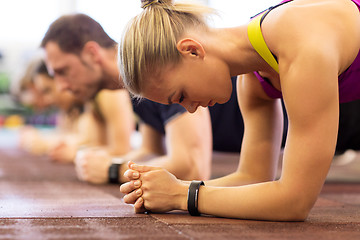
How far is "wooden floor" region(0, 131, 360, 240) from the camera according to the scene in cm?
97

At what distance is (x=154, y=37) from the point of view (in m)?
1.09


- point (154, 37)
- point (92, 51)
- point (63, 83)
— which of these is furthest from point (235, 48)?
point (63, 83)

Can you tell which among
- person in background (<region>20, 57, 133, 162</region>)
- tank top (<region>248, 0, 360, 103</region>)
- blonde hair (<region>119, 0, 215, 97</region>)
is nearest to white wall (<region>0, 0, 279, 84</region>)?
person in background (<region>20, 57, 133, 162</region>)

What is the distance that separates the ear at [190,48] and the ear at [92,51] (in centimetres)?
111

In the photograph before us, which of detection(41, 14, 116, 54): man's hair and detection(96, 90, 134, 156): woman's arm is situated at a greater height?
detection(41, 14, 116, 54): man's hair

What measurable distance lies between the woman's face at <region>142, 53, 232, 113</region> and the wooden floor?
282 millimetres

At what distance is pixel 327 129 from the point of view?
3.31 feet

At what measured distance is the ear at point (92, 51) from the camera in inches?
84.2

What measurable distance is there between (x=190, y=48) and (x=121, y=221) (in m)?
0.41

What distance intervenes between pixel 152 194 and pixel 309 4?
0.55 metres

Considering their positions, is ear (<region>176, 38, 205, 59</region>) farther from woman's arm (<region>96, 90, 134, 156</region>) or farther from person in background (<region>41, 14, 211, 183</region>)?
woman's arm (<region>96, 90, 134, 156</region>)

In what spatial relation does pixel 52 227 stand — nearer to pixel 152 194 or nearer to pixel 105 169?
pixel 152 194

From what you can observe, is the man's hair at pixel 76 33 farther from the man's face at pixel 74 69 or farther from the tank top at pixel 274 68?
the tank top at pixel 274 68

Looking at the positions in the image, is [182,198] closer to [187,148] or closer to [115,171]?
[187,148]
